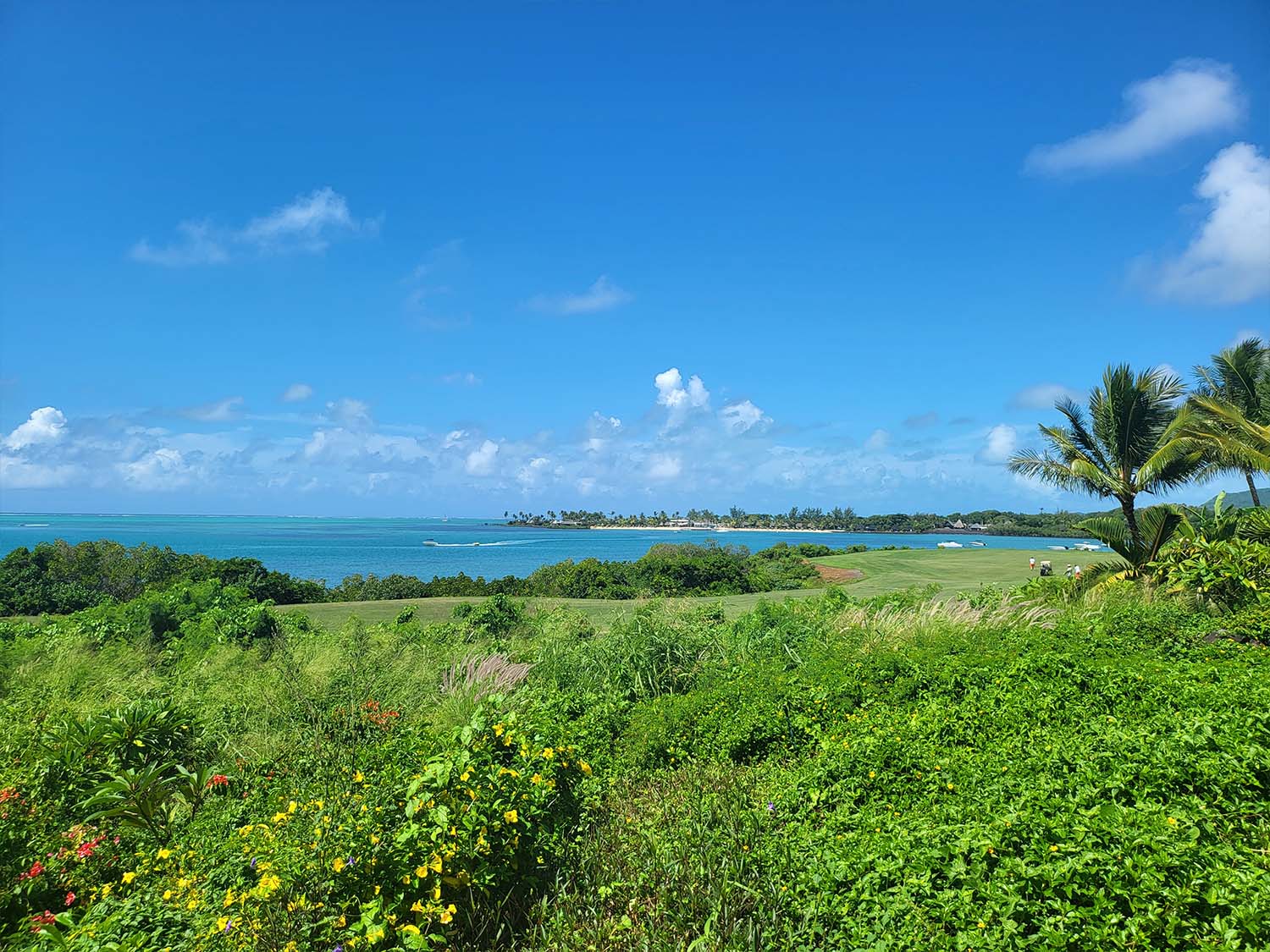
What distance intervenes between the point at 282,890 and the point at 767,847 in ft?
7.50

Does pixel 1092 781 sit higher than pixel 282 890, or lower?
higher

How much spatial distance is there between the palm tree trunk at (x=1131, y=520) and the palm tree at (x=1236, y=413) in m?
1.81

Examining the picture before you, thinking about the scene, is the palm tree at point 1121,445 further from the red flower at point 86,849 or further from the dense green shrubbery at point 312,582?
the red flower at point 86,849

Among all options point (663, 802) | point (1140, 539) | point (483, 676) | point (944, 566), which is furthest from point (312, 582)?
point (944, 566)

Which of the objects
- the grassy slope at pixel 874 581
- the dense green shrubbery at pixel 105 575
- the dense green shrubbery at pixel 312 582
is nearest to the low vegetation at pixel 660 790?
the grassy slope at pixel 874 581

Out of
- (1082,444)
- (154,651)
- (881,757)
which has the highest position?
(1082,444)

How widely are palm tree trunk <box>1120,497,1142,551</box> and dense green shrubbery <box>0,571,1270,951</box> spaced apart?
7.32m

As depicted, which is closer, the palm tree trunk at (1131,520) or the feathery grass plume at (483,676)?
the feathery grass plume at (483,676)

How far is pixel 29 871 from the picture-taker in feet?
11.8

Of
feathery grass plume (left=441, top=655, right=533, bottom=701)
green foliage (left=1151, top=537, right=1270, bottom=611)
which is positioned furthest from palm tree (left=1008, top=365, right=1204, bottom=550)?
feathery grass plume (left=441, top=655, right=533, bottom=701)

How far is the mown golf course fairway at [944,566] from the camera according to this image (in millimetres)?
19688

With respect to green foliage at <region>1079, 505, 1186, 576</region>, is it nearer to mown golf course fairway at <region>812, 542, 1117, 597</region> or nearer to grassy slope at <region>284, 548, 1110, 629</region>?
grassy slope at <region>284, 548, 1110, 629</region>

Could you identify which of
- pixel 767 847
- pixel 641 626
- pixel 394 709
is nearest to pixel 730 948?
pixel 767 847

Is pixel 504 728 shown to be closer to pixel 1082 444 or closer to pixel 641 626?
pixel 641 626
